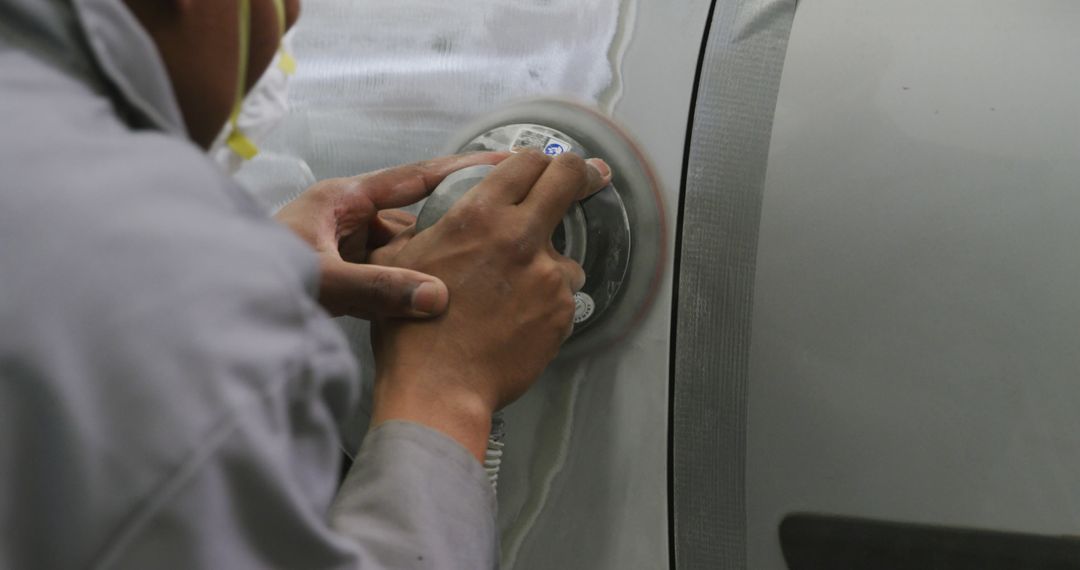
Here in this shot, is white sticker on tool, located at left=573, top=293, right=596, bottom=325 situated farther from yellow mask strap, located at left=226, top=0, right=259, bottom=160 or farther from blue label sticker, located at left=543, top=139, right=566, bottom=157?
yellow mask strap, located at left=226, top=0, right=259, bottom=160

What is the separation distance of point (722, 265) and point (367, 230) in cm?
31

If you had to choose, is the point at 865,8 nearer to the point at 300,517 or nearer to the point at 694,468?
the point at 694,468

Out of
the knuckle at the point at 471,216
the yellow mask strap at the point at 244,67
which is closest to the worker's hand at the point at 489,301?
the knuckle at the point at 471,216

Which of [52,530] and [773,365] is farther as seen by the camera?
[773,365]

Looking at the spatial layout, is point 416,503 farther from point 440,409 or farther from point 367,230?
point 367,230

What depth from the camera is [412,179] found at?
787 millimetres

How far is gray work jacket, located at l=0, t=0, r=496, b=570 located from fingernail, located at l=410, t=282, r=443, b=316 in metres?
0.22

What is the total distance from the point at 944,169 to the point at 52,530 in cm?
58

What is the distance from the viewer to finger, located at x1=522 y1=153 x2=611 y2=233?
2.38 ft

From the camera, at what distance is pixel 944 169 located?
66 cm

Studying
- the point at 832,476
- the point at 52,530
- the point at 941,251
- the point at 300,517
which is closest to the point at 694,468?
the point at 832,476

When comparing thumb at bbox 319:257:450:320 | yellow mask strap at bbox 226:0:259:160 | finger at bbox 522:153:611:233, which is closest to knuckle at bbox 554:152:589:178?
finger at bbox 522:153:611:233

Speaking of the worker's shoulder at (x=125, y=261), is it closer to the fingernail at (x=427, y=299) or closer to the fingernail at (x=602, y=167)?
the fingernail at (x=427, y=299)

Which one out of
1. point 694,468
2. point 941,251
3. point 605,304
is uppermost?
point 941,251
